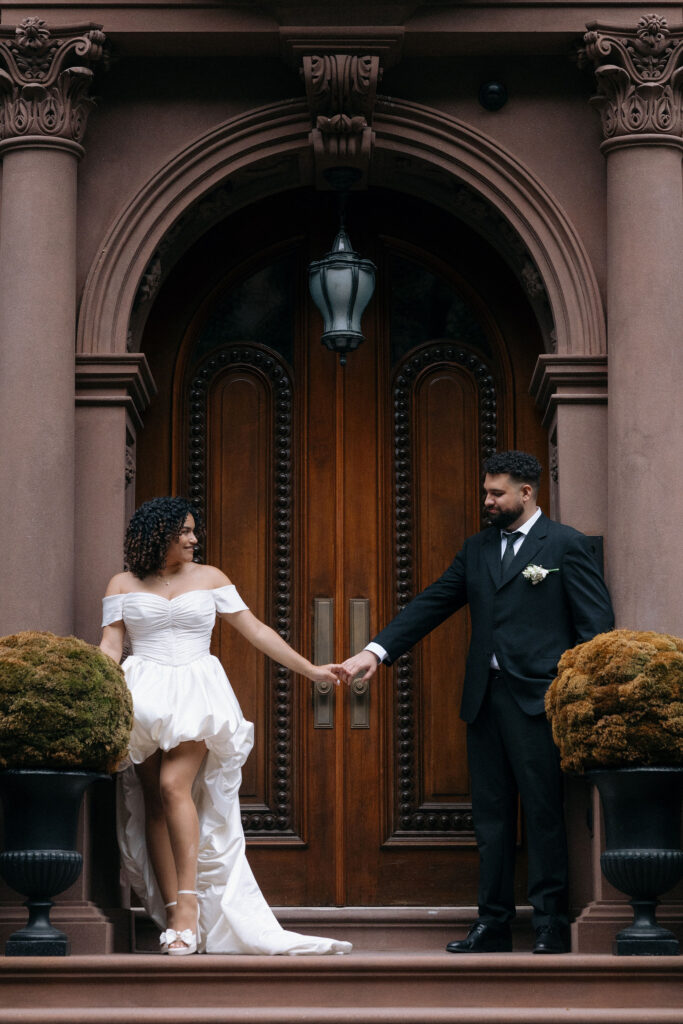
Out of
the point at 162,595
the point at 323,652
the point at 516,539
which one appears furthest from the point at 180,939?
the point at 516,539

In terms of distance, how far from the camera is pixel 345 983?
6.46 metres

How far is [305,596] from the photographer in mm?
8391

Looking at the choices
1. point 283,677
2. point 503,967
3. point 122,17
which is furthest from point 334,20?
point 503,967

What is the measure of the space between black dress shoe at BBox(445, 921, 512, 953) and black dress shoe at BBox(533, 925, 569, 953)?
0.18 m

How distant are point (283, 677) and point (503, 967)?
2.29 meters

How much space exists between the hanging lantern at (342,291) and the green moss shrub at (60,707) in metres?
2.05

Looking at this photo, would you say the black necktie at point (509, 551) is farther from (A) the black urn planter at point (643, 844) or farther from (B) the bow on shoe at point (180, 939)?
(B) the bow on shoe at point (180, 939)

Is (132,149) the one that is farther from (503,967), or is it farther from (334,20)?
(503,967)

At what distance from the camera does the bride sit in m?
7.22

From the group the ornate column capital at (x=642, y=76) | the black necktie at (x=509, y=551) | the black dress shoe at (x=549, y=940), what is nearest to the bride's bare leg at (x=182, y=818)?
the black dress shoe at (x=549, y=940)

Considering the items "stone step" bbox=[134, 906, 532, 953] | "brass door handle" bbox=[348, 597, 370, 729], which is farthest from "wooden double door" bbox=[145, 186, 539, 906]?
"stone step" bbox=[134, 906, 532, 953]

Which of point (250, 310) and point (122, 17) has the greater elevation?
point (122, 17)

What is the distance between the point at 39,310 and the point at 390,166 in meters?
1.85

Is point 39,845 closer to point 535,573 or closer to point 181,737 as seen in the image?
point 181,737
